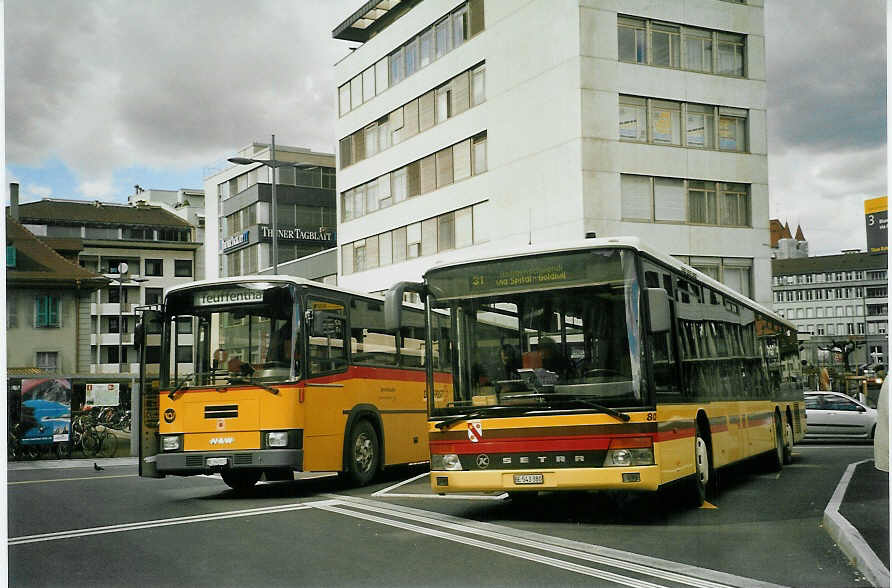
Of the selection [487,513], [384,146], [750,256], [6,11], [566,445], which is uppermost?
[384,146]

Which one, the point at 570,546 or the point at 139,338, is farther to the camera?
the point at 139,338

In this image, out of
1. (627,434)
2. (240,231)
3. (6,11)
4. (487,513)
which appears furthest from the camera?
(240,231)

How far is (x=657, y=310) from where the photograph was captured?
10.4m

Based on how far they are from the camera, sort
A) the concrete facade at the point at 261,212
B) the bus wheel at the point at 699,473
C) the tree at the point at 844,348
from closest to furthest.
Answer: the tree at the point at 844,348, the bus wheel at the point at 699,473, the concrete facade at the point at 261,212

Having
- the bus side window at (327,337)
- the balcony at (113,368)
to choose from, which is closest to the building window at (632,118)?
the balcony at (113,368)

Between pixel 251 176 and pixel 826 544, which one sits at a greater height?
pixel 251 176

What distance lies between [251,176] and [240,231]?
1.65 m

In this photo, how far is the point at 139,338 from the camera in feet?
47.4

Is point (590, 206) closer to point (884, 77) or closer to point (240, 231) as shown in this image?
point (240, 231)

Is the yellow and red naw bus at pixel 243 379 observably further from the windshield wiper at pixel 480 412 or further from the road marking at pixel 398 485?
the windshield wiper at pixel 480 412

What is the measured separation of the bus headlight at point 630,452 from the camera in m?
10.1

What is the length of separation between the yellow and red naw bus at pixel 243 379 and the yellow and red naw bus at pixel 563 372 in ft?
9.24

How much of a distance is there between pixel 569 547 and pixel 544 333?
2198mm

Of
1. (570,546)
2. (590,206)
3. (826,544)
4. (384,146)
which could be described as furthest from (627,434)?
(384,146)
